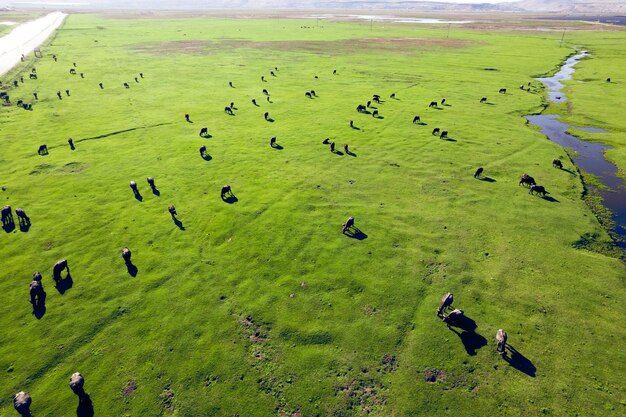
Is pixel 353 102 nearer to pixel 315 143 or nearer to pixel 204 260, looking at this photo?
pixel 315 143

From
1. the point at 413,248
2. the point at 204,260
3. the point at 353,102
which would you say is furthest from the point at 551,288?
the point at 353,102

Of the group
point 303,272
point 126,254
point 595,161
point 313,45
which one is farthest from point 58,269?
point 313,45

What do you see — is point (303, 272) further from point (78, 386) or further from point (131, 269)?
point (78, 386)

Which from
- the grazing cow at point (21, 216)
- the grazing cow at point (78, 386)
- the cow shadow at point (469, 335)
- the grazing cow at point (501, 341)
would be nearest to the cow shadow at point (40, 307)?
the grazing cow at point (78, 386)

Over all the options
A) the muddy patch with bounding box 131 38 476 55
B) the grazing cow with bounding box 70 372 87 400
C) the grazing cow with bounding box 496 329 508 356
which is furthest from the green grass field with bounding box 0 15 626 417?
the muddy patch with bounding box 131 38 476 55

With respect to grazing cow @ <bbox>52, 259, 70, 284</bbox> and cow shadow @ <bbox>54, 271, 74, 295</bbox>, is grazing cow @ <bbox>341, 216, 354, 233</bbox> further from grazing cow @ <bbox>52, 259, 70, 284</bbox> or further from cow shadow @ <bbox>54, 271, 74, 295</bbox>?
grazing cow @ <bbox>52, 259, 70, 284</bbox>

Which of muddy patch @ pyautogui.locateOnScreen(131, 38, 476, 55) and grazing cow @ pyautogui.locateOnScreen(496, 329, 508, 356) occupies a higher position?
muddy patch @ pyautogui.locateOnScreen(131, 38, 476, 55)
